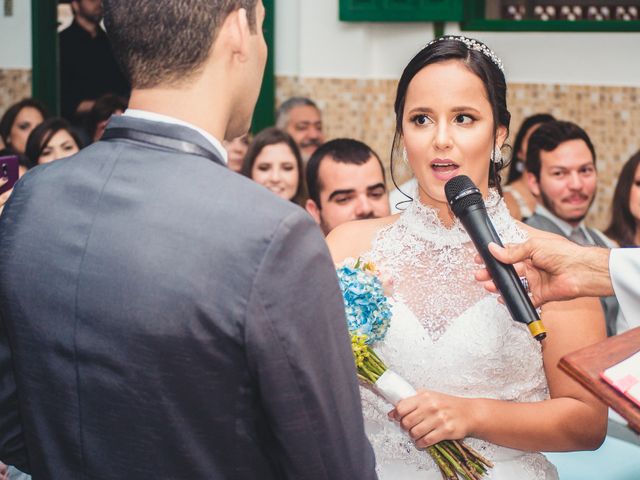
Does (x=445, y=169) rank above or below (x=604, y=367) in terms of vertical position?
above

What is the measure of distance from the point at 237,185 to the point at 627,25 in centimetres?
518

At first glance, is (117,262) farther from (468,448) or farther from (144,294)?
(468,448)

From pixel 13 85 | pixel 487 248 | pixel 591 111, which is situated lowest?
pixel 487 248

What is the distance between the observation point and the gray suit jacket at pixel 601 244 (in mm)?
4395

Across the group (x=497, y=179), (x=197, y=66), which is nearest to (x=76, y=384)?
(x=197, y=66)

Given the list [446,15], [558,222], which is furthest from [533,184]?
[446,15]

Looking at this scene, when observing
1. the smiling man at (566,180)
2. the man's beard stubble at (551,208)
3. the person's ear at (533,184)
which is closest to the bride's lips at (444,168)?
the smiling man at (566,180)

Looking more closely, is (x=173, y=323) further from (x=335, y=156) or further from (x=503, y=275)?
(x=335, y=156)

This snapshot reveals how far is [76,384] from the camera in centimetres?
158

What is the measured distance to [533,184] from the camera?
5191 mm

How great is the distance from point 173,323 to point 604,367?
733 mm

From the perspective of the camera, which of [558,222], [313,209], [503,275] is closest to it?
[503,275]

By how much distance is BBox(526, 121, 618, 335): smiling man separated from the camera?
4973 mm

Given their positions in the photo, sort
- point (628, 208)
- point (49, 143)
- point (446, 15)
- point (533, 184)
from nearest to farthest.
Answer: point (628, 208) → point (533, 184) → point (49, 143) → point (446, 15)
